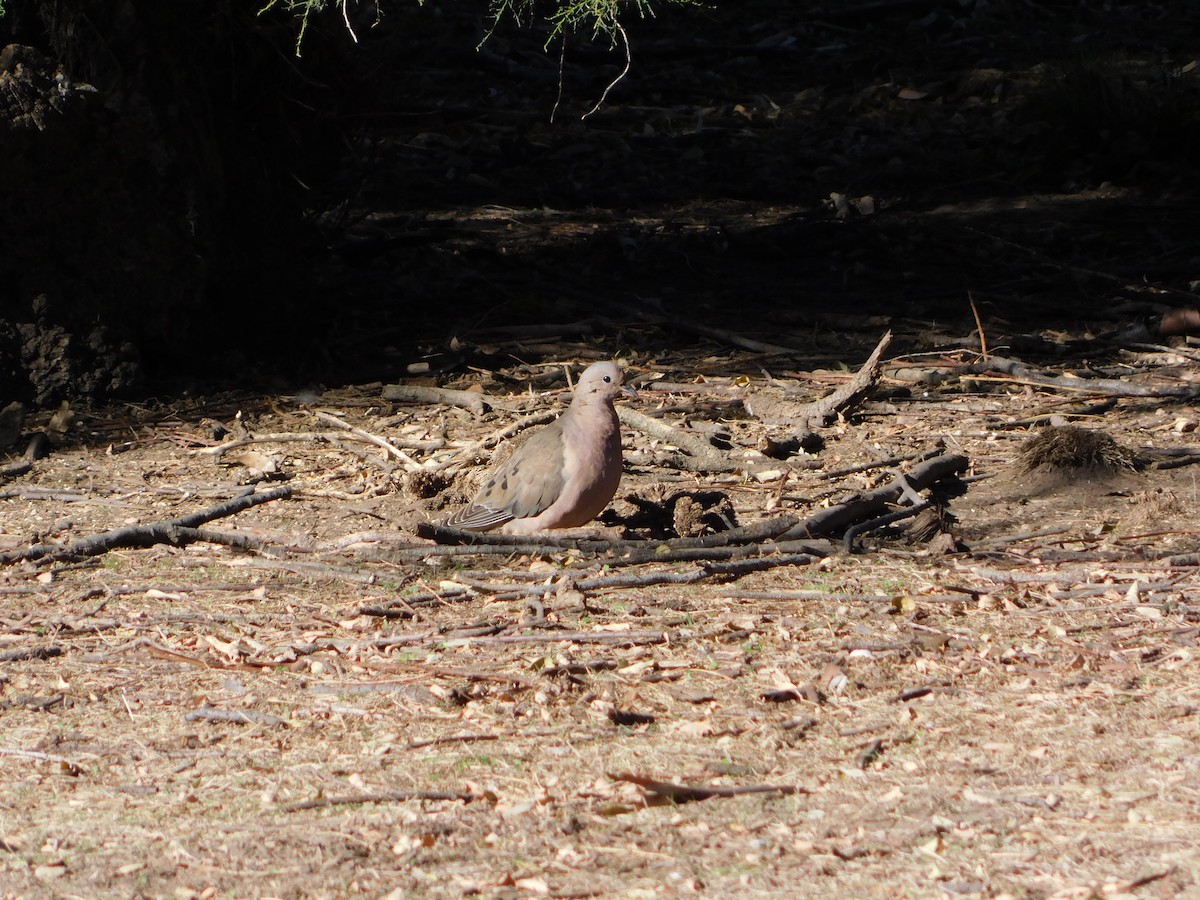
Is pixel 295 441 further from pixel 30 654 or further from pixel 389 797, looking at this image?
pixel 389 797

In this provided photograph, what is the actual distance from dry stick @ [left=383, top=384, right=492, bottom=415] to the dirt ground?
3.3 inches

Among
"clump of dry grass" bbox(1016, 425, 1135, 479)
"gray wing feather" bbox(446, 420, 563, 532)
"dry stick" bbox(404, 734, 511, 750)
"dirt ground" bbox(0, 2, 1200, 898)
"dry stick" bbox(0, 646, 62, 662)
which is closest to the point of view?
"dirt ground" bbox(0, 2, 1200, 898)

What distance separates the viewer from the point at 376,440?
6.77 m

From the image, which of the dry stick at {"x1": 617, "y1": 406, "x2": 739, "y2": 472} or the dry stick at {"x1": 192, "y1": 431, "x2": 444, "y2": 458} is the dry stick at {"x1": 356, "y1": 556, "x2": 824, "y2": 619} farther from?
the dry stick at {"x1": 192, "y1": 431, "x2": 444, "y2": 458}

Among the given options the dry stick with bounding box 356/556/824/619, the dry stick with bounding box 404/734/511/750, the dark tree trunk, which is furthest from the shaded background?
the dry stick with bounding box 404/734/511/750

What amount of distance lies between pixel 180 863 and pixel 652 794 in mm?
1059

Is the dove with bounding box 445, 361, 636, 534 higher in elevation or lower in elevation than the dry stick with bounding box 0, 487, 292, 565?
higher

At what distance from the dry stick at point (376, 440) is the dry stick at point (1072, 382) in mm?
3193

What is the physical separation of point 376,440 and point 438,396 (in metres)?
0.89

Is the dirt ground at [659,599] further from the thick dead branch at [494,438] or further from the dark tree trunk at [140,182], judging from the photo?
the dark tree trunk at [140,182]

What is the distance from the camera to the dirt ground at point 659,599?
310cm

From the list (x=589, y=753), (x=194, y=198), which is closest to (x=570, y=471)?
(x=589, y=753)

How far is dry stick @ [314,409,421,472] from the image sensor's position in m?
6.45

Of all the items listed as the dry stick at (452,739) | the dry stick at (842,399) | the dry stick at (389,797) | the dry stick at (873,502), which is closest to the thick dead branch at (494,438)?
the dry stick at (842,399)
